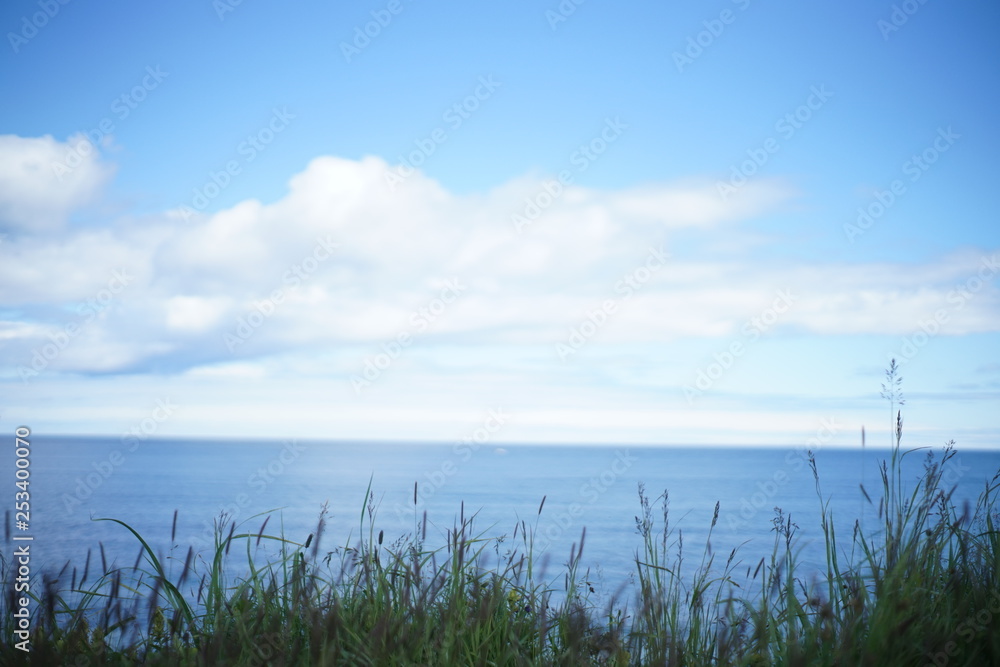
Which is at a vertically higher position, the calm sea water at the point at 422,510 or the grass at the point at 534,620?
the grass at the point at 534,620

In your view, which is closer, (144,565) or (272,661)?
Answer: (272,661)

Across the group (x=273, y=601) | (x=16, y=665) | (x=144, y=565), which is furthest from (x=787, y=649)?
(x=144, y=565)

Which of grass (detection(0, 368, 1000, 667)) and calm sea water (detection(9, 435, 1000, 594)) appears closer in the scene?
grass (detection(0, 368, 1000, 667))

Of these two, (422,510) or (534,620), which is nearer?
(534,620)

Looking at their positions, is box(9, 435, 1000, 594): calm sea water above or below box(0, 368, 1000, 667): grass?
below

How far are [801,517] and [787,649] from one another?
3704 centimetres

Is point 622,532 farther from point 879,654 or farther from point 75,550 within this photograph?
point 879,654

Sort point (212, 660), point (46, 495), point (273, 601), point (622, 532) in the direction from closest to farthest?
point (212, 660) → point (273, 601) → point (622, 532) → point (46, 495)

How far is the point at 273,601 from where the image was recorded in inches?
145

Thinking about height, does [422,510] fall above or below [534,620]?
below

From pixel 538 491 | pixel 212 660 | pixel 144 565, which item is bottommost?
pixel 538 491

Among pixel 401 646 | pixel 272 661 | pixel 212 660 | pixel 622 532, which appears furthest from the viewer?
pixel 622 532

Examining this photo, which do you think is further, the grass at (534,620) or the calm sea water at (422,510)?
the calm sea water at (422,510)

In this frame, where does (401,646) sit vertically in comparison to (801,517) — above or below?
above
